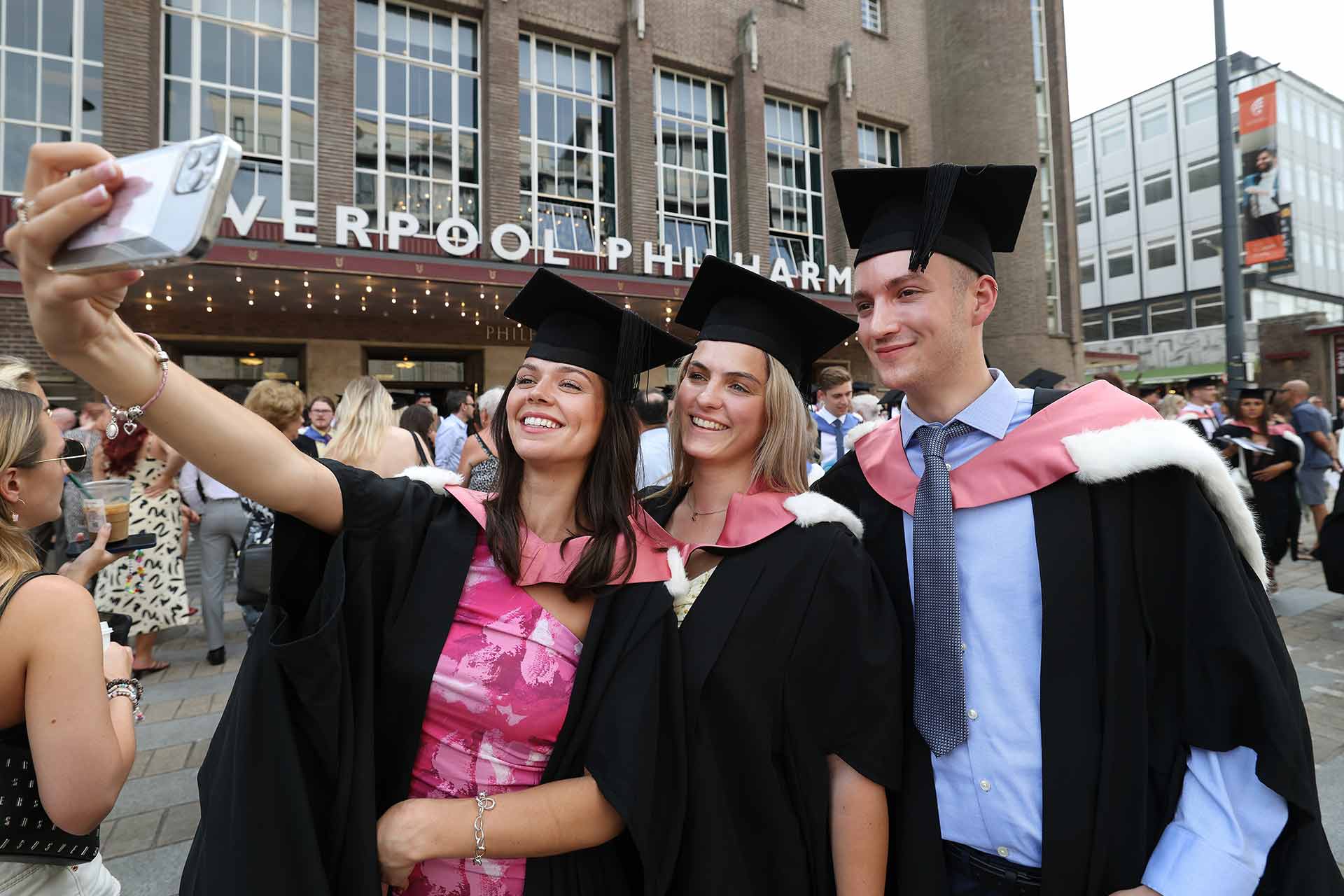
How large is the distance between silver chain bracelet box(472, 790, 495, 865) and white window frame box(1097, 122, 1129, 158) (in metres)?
48.6

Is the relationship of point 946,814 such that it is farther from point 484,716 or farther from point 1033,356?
point 1033,356

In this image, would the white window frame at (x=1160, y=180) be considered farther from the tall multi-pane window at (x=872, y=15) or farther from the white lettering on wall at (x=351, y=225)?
the white lettering on wall at (x=351, y=225)

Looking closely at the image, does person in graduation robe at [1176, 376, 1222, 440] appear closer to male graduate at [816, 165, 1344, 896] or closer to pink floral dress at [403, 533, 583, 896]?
male graduate at [816, 165, 1344, 896]

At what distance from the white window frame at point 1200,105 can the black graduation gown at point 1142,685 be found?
147 ft

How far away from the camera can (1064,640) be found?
1.40m

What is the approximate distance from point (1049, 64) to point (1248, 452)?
20.3 meters

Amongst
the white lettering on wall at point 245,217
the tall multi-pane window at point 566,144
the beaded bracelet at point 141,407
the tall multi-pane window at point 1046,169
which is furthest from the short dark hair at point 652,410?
the tall multi-pane window at point 1046,169

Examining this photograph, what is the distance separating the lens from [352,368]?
1457 centimetres

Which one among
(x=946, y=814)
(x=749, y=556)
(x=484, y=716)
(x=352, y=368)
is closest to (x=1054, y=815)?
(x=946, y=814)

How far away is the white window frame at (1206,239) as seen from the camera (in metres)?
34.1

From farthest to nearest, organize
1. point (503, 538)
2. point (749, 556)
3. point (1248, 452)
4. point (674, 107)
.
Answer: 1. point (674, 107)
2. point (1248, 452)
3. point (749, 556)
4. point (503, 538)

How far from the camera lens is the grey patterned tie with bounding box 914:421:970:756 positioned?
148 cm

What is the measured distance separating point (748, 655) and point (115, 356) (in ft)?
4.37

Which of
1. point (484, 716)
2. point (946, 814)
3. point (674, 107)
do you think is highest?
point (674, 107)
